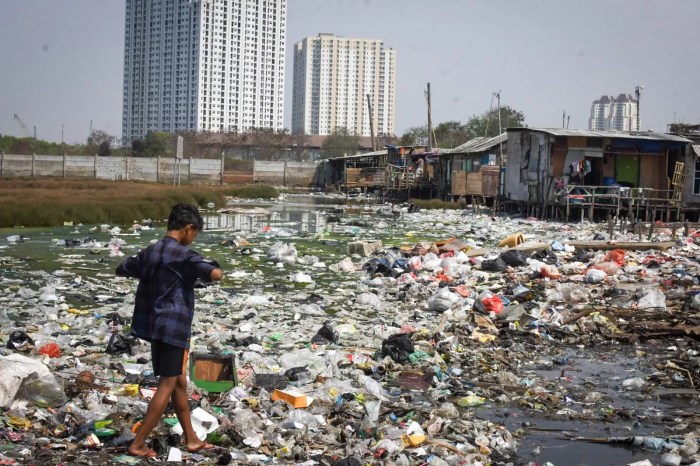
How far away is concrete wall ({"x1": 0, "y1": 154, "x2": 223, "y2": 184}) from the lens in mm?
47625

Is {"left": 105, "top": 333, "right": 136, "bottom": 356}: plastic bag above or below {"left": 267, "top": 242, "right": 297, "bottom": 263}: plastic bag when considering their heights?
below

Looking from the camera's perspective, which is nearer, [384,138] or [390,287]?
[390,287]

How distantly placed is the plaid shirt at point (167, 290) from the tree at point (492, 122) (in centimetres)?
5944

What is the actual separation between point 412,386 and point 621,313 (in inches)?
145

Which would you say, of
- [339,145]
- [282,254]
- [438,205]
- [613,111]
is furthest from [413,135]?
[282,254]

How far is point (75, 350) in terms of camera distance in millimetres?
6531

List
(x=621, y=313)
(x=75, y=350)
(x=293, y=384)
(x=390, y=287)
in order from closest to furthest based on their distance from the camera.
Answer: (x=293, y=384), (x=75, y=350), (x=621, y=313), (x=390, y=287)

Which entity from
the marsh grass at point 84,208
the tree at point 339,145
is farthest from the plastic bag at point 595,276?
the tree at point 339,145

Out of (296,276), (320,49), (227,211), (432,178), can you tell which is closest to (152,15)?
(320,49)

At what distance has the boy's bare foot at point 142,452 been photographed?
13.4ft

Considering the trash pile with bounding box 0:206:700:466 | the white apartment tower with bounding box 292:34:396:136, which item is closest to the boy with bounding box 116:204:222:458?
the trash pile with bounding box 0:206:700:466

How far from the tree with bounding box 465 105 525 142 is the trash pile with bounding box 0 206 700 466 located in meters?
51.1

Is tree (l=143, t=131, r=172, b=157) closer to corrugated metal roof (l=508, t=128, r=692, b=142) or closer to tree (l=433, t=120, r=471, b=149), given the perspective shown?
tree (l=433, t=120, r=471, b=149)

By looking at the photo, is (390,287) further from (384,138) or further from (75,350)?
(384,138)
